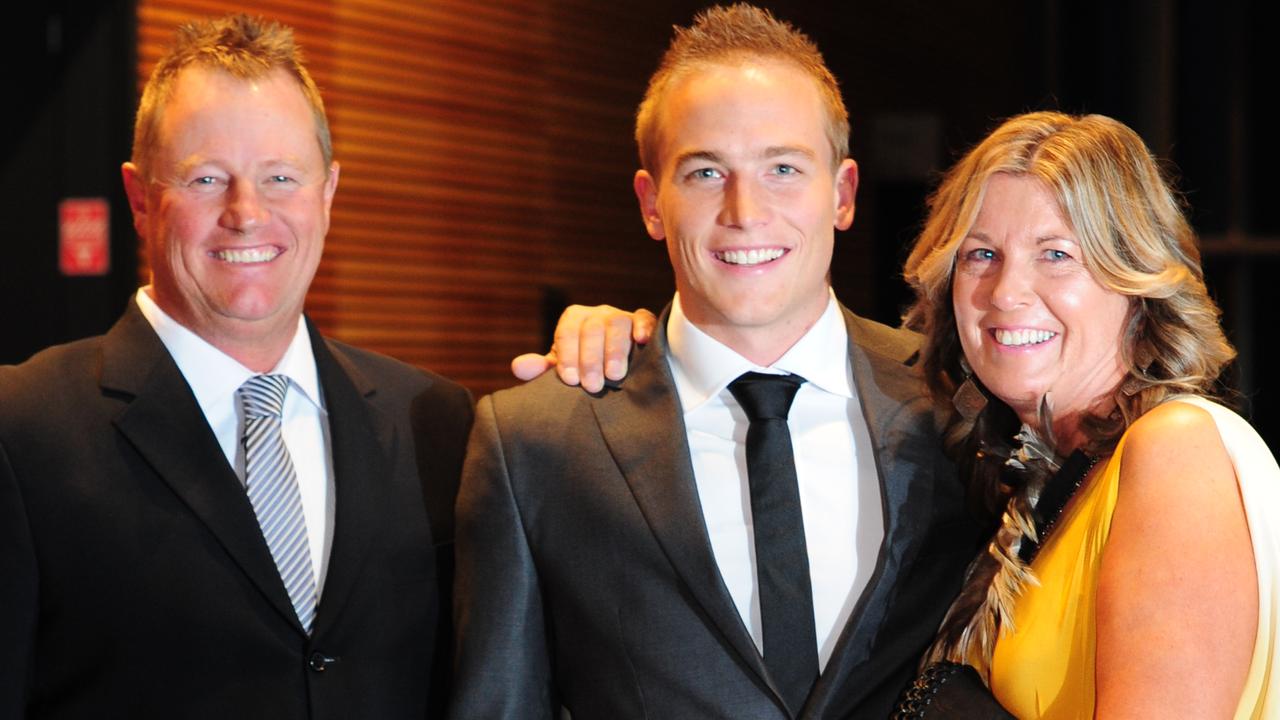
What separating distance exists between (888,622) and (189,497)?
1.13 meters

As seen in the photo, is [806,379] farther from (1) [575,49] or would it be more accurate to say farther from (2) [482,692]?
(1) [575,49]

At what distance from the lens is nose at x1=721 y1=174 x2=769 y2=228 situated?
2.25 m

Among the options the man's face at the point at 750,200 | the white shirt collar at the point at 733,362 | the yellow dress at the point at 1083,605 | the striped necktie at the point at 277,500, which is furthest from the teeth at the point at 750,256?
the striped necktie at the point at 277,500

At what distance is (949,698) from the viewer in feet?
6.40

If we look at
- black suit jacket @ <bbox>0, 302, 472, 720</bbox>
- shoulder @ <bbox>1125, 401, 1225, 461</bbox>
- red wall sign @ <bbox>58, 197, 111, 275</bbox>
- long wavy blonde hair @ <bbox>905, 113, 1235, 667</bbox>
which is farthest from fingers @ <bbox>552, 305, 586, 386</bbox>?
red wall sign @ <bbox>58, 197, 111, 275</bbox>

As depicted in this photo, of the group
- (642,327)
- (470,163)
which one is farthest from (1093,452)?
(470,163)

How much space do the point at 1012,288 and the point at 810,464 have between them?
438mm

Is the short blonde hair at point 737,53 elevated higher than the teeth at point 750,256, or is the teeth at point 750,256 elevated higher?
the short blonde hair at point 737,53

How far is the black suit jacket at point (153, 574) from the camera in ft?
7.17

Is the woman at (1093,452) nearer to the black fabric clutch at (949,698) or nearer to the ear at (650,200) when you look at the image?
the black fabric clutch at (949,698)

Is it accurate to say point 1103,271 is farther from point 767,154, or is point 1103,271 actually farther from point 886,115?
point 886,115

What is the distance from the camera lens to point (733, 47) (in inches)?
92.1

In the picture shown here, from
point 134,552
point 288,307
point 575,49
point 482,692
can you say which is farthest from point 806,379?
point 575,49

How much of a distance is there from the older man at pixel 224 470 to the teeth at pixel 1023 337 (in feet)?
3.50
